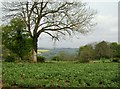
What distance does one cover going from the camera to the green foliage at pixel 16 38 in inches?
747

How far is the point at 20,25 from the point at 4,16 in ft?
7.39


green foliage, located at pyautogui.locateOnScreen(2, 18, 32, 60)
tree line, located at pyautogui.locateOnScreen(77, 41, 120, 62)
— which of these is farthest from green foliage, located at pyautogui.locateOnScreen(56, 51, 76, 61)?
green foliage, located at pyautogui.locateOnScreen(2, 18, 32, 60)

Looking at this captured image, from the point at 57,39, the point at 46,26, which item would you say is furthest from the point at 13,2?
the point at 57,39

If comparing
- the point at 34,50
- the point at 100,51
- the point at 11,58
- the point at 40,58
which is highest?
the point at 34,50

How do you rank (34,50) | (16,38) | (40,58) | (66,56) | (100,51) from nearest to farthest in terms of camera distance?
(16,38), (66,56), (34,50), (40,58), (100,51)

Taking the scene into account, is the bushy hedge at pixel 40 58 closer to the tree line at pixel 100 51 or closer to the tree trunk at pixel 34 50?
the tree trunk at pixel 34 50

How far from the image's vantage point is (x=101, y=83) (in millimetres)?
8180

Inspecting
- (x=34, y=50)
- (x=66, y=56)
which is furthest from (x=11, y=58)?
(x=66, y=56)

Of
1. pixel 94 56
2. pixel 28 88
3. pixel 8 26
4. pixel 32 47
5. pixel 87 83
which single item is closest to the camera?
pixel 28 88

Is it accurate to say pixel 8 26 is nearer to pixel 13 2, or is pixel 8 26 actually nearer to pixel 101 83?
pixel 13 2

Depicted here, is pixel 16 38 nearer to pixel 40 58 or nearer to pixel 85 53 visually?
pixel 40 58

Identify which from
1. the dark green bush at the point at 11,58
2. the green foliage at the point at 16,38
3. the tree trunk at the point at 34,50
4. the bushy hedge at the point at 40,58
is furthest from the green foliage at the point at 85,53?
the dark green bush at the point at 11,58

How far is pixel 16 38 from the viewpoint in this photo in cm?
1942

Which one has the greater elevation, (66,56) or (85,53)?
(85,53)
